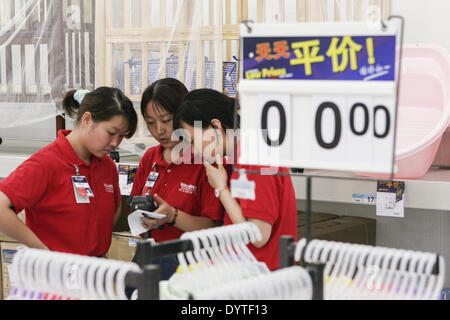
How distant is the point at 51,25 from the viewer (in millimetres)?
3400

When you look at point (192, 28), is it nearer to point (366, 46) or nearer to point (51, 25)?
point (51, 25)

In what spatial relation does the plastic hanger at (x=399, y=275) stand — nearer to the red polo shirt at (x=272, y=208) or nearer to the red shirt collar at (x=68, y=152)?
the red polo shirt at (x=272, y=208)

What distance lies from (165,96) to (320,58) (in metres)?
1.22

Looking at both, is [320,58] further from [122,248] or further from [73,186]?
[122,248]

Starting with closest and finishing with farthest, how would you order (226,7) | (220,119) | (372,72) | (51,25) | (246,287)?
1. (246,287)
2. (372,72)
3. (220,119)
4. (226,7)
5. (51,25)

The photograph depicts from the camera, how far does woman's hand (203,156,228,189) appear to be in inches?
88.1

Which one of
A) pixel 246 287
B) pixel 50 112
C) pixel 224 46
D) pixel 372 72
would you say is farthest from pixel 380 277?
pixel 50 112

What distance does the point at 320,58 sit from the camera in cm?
146

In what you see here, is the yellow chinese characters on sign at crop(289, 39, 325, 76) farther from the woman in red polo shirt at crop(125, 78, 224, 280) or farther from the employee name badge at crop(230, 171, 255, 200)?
the woman in red polo shirt at crop(125, 78, 224, 280)

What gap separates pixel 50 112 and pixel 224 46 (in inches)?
43.0

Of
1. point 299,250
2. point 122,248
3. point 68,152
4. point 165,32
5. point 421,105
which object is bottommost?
point 122,248

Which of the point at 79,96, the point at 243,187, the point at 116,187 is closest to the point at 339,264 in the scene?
the point at 243,187

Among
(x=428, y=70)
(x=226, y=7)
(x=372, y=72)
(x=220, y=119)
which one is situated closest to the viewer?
(x=372, y=72)

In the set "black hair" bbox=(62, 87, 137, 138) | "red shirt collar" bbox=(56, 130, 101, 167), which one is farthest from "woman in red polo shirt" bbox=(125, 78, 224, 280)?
"red shirt collar" bbox=(56, 130, 101, 167)
